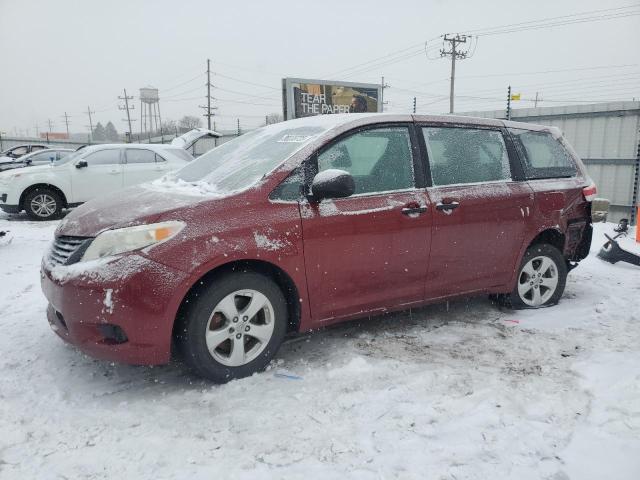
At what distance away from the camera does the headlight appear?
273 cm

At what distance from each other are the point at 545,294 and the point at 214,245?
3.13 meters

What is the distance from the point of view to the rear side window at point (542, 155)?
4.22 metres

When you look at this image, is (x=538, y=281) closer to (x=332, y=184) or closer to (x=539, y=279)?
(x=539, y=279)

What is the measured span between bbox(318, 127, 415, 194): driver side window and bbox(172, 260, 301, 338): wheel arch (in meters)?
0.72

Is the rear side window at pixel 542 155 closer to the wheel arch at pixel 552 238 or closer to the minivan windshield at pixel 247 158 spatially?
the wheel arch at pixel 552 238

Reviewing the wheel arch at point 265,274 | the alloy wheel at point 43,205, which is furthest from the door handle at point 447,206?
the alloy wheel at point 43,205

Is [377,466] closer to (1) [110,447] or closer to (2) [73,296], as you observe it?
Answer: (1) [110,447]

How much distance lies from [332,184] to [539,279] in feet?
7.90

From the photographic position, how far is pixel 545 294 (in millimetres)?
4461

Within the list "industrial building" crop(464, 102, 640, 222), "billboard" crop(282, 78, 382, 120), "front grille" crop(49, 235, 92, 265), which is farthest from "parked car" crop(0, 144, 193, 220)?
"industrial building" crop(464, 102, 640, 222)

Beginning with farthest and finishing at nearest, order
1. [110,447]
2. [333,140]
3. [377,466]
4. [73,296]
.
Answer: [333,140] < [73,296] < [110,447] < [377,466]

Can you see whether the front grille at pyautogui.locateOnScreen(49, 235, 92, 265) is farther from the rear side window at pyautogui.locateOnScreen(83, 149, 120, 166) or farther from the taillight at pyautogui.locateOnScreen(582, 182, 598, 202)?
the rear side window at pyautogui.locateOnScreen(83, 149, 120, 166)

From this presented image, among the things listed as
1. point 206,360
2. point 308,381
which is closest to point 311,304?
point 308,381

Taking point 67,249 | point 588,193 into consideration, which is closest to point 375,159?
point 67,249
